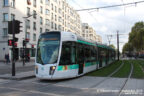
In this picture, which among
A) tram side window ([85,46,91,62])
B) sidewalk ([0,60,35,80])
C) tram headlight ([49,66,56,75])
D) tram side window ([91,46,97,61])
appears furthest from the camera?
tram side window ([91,46,97,61])

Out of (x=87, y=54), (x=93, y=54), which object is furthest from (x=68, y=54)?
(x=93, y=54)

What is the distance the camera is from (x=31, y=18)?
4025 cm

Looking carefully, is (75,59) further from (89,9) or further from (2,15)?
(2,15)

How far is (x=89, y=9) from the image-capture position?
44.9 feet

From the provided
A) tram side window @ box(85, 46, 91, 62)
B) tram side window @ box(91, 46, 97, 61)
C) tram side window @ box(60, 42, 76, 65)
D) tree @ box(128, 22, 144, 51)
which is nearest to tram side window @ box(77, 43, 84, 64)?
tram side window @ box(60, 42, 76, 65)

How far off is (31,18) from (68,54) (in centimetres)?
3207

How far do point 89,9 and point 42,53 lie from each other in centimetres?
587

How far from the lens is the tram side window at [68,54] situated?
990 cm

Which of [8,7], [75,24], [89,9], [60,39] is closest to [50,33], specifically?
[60,39]

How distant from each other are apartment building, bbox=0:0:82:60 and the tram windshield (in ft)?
44.8

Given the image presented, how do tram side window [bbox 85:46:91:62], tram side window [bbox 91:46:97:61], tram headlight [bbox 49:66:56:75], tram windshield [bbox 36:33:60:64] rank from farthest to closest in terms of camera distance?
tram side window [bbox 91:46:97:61], tram side window [bbox 85:46:91:62], tram windshield [bbox 36:33:60:64], tram headlight [bbox 49:66:56:75]

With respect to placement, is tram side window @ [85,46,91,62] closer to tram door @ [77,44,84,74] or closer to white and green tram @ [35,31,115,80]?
tram door @ [77,44,84,74]

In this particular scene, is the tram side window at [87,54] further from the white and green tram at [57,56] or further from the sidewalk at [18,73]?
the sidewalk at [18,73]

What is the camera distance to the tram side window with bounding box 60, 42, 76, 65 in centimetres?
990
